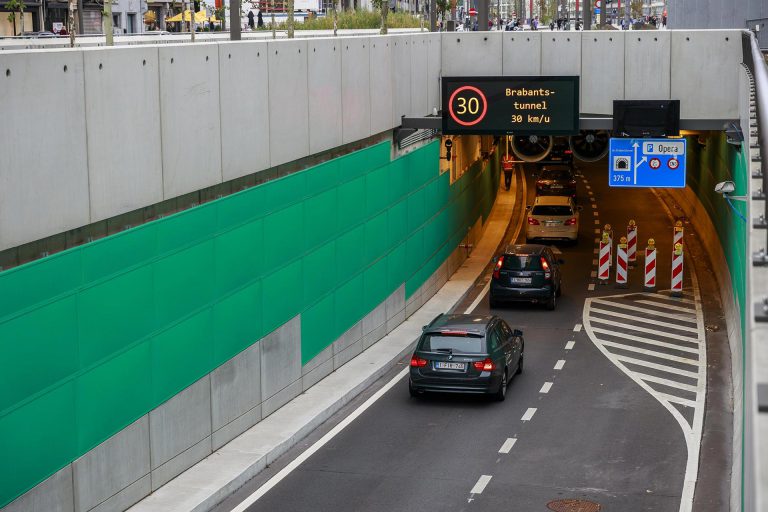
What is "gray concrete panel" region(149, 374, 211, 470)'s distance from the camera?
14734 millimetres

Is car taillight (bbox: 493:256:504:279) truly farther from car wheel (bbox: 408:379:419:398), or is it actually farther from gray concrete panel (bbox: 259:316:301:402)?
gray concrete panel (bbox: 259:316:301:402)

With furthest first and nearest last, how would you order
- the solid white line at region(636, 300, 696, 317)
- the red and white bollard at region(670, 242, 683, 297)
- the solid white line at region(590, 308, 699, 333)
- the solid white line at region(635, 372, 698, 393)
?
the red and white bollard at region(670, 242, 683, 297) < the solid white line at region(636, 300, 696, 317) < the solid white line at region(590, 308, 699, 333) < the solid white line at region(635, 372, 698, 393)

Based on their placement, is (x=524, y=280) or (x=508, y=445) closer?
(x=508, y=445)

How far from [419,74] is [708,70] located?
21.6 feet

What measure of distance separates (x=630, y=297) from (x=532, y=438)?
496 inches

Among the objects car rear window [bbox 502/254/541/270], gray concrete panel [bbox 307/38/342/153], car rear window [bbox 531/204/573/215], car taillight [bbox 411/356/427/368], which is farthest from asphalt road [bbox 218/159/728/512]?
car rear window [bbox 531/204/573/215]

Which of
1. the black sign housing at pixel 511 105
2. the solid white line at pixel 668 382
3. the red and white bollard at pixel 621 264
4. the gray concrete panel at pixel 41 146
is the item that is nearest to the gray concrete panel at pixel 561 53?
the black sign housing at pixel 511 105

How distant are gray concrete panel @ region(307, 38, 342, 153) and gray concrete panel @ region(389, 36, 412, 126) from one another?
13.5 ft

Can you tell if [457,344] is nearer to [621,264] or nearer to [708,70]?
[708,70]

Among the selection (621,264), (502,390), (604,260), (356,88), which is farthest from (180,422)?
(604,260)

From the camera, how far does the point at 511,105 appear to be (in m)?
28.2

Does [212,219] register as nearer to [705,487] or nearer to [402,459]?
[402,459]

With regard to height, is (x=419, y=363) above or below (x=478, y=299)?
above

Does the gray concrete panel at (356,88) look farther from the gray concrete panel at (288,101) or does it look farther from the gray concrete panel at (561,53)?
the gray concrete panel at (561,53)
